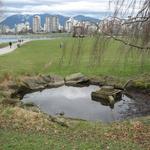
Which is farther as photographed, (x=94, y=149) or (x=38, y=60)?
(x=38, y=60)

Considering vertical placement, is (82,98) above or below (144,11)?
below

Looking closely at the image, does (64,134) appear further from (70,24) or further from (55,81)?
(55,81)

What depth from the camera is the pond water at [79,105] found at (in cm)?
2014

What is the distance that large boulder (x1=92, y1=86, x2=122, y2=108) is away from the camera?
23.4m

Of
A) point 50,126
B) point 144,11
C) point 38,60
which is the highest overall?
point 144,11

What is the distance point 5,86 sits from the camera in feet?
83.9

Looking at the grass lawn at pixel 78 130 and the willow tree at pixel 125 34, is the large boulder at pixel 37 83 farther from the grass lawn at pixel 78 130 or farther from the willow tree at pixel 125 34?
the willow tree at pixel 125 34

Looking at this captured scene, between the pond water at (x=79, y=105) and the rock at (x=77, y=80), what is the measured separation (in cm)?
128

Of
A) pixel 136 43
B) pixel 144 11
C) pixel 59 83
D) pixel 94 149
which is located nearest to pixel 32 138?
pixel 94 149

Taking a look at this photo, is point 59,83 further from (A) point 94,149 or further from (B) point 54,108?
(A) point 94,149

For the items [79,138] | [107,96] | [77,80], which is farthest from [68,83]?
[79,138]

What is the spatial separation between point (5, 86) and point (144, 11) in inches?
717

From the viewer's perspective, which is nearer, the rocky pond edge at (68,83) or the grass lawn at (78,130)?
the grass lawn at (78,130)

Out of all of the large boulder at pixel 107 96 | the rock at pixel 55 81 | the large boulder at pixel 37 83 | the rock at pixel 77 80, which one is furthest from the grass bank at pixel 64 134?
the rock at pixel 77 80
